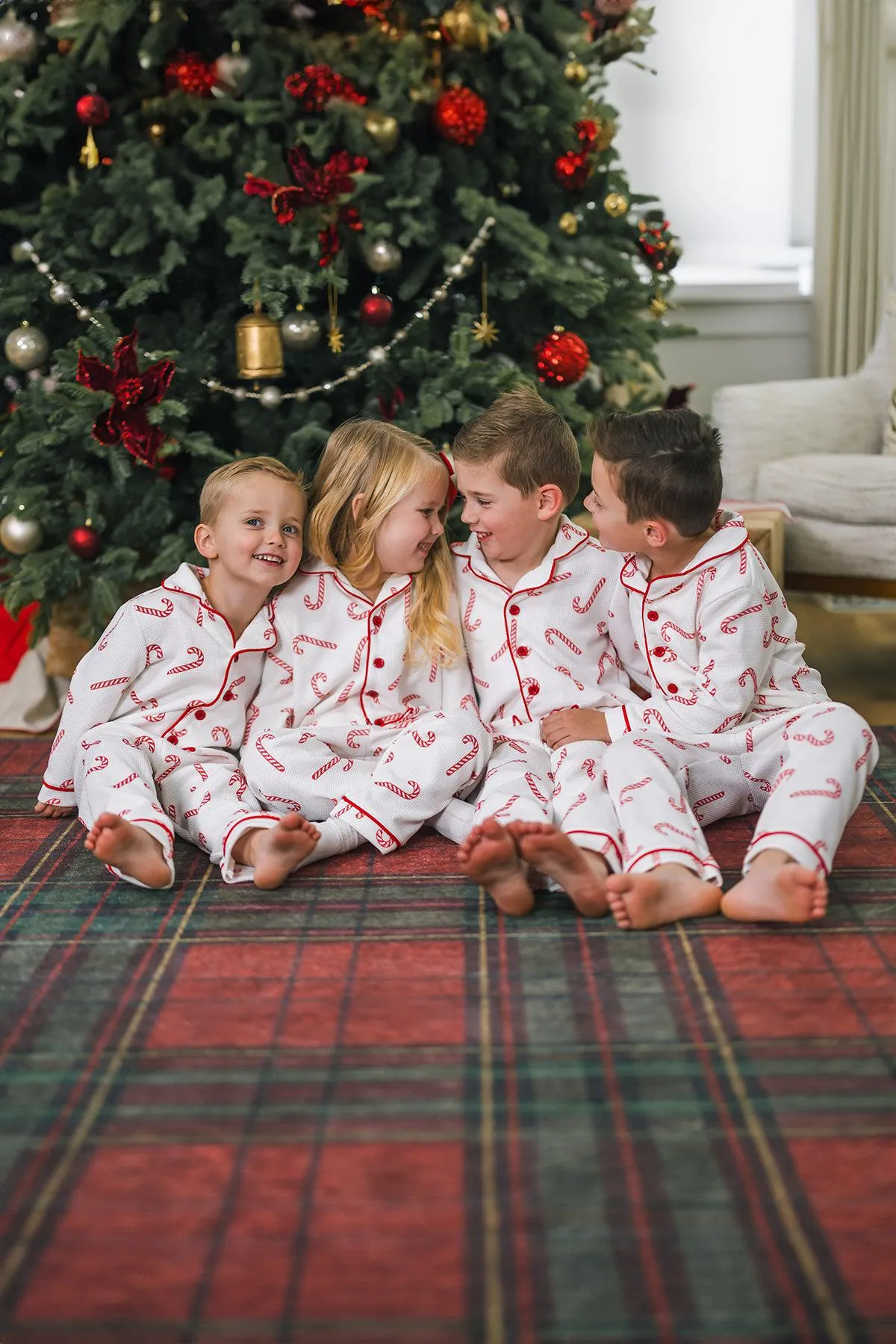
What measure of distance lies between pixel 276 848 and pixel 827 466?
1.80 meters

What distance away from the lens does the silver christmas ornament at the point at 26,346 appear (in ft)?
8.60

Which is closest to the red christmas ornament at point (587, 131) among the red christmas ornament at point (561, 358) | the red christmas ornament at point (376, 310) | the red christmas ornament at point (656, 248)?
the red christmas ornament at point (656, 248)

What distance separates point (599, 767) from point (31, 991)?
85cm

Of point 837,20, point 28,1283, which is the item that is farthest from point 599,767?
point 837,20

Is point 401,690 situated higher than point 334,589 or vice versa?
point 334,589

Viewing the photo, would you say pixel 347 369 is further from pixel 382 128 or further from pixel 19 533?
pixel 19 533

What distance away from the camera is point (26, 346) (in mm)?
2623

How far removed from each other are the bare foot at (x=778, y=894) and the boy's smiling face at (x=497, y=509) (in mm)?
680

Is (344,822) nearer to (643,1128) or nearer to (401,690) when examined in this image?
(401,690)

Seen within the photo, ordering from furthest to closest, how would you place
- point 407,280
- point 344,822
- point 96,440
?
1. point 407,280
2. point 96,440
3. point 344,822

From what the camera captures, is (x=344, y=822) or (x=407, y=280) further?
(x=407, y=280)

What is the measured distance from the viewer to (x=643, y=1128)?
121cm

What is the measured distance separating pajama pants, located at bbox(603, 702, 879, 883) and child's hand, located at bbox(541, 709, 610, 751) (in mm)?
117

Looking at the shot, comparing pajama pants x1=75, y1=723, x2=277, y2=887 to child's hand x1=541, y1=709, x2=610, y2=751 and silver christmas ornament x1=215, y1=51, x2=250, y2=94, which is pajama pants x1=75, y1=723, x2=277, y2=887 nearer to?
child's hand x1=541, y1=709, x2=610, y2=751
